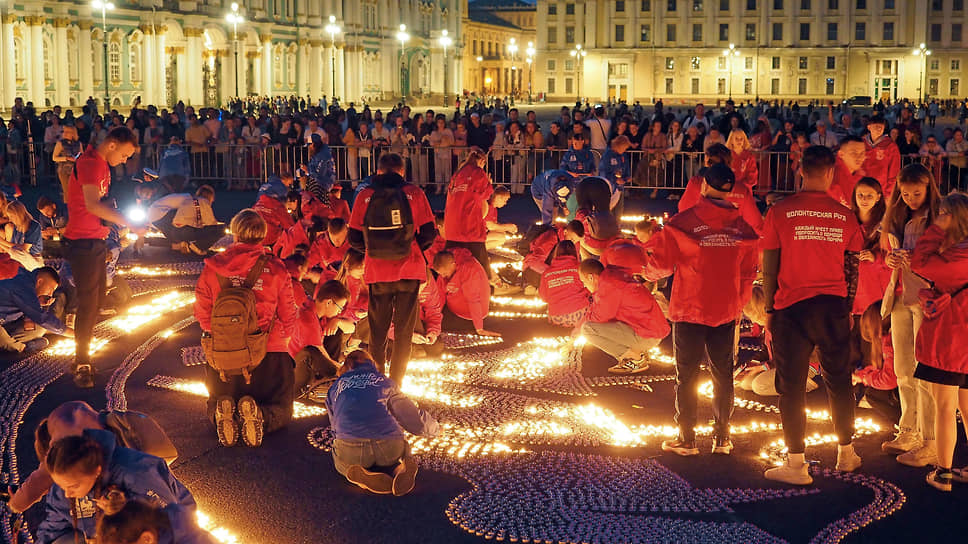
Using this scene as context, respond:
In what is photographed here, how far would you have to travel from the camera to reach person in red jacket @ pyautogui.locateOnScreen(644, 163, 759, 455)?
6.66m

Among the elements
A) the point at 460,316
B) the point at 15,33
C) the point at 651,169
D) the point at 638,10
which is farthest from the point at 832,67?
the point at 460,316

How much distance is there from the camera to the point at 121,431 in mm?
4941

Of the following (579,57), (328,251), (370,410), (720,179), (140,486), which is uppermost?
(579,57)

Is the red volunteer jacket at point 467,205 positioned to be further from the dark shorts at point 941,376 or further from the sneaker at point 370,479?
the dark shorts at point 941,376

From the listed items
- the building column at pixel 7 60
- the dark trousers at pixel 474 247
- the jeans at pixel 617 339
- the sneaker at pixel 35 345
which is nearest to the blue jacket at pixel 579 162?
the dark trousers at pixel 474 247

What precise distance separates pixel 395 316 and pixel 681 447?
2222 millimetres

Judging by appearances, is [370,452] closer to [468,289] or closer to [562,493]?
[562,493]

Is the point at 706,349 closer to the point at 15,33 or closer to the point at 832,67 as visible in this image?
the point at 15,33

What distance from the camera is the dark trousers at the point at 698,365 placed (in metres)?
6.84

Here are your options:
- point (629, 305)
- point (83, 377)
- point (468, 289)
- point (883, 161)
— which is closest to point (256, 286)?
point (83, 377)

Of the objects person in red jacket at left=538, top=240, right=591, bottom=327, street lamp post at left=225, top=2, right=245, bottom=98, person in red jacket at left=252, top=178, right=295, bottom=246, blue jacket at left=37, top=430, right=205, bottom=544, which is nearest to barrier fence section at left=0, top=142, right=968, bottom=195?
person in red jacket at left=252, top=178, right=295, bottom=246

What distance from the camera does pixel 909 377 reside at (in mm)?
7156

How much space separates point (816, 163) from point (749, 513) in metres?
1.93

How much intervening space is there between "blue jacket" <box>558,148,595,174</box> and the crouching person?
318 inches
